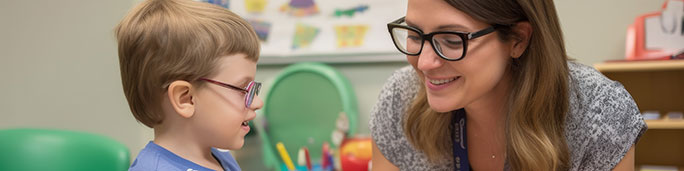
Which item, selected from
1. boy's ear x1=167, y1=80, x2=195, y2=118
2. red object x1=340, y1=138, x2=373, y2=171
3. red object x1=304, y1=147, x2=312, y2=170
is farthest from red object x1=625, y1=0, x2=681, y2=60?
boy's ear x1=167, y1=80, x2=195, y2=118

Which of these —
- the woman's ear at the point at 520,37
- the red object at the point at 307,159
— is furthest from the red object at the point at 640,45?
the red object at the point at 307,159

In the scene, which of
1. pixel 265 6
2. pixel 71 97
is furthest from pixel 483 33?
pixel 71 97

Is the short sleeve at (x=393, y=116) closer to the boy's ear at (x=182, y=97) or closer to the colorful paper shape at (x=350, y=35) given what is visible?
the boy's ear at (x=182, y=97)

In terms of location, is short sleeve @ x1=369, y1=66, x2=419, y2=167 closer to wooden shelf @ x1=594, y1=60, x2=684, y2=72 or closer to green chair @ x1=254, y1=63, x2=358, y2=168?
wooden shelf @ x1=594, y1=60, x2=684, y2=72

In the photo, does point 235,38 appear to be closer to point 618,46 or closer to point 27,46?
point 618,46

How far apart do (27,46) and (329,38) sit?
1570 millimetres

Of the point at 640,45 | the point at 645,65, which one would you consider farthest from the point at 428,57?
the point at 640,45

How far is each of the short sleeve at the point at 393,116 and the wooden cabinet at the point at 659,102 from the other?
1057 millimetres

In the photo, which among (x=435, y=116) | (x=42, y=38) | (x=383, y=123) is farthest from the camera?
(x=42, y=38)

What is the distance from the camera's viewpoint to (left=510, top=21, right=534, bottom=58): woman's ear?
1.17m

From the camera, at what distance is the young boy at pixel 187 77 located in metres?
1.01

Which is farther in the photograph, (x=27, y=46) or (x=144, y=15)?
(x=27, y=46)

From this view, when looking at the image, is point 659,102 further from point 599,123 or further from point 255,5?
point 255,5

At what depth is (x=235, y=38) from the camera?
1.06 metres
